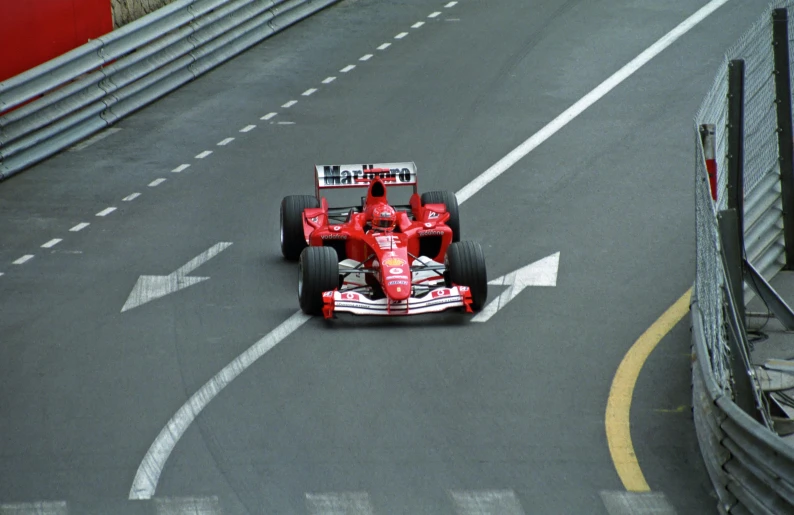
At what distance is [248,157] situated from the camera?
1902 cm

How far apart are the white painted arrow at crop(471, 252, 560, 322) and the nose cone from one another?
84cm

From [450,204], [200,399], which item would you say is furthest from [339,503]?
[450,204]

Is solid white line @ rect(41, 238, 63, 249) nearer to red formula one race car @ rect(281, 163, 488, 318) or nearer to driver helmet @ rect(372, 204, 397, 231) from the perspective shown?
red formula one race car @ rect(281, 163, 488, 318)

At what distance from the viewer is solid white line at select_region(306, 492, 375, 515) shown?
9.40 m

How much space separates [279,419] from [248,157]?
8595 millimetres

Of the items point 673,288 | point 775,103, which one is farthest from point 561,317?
point 775,103

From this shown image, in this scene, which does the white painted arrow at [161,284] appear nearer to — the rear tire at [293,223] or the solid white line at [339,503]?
the rear tire at [293,223]

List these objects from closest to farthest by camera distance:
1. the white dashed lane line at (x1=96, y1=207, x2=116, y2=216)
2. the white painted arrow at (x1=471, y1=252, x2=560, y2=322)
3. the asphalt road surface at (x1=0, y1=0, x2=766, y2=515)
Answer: the asphalt road surface at (x1=0, y1=0, x2=766, y2=515), the white painted arrow at (x1=471, y1=252, x2=560, y2=322), the white dashed lane line at (x1=96, y1=207, x2=116, y2=216)

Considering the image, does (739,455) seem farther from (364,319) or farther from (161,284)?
(161,284)

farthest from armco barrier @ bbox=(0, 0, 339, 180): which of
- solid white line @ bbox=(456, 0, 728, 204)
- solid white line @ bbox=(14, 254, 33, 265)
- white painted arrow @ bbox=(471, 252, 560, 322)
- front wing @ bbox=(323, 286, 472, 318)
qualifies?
white painted arrow @ bbox=(471, 252, 560, 322)

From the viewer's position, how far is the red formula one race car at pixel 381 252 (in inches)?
513

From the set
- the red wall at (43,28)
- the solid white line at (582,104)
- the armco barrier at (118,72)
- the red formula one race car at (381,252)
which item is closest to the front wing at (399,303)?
the red formula one race car at (381,252)

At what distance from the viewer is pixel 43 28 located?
1997 cm

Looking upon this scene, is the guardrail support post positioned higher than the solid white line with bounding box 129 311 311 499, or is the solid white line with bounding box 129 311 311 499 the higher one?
the guardrail support post
